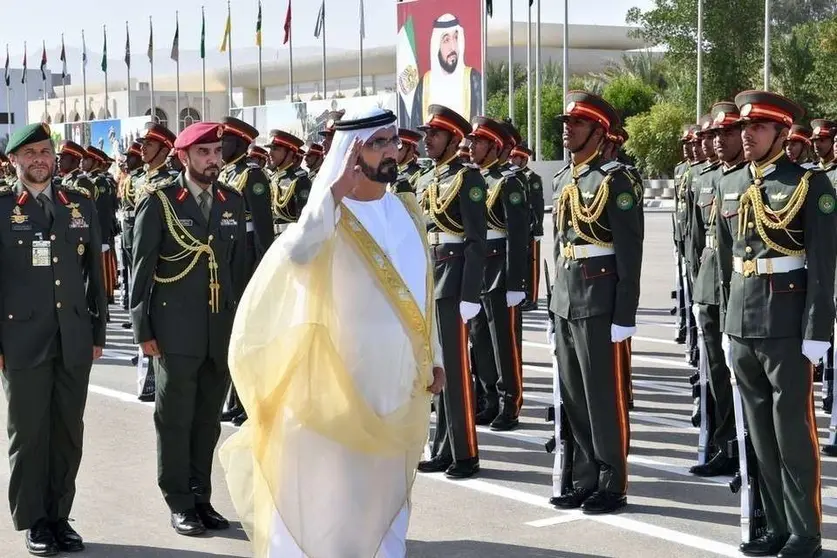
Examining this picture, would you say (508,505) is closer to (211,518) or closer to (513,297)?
(211,518)

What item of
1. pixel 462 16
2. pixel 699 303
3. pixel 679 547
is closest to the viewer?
pixel 679 547

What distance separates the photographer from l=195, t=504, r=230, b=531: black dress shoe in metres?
6.82

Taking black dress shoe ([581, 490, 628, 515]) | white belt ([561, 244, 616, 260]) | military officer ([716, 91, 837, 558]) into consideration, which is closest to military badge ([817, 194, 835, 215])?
military officer ([716, 91, 837, 558])

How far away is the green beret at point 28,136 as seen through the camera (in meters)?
6.32

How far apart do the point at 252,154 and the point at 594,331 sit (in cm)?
761

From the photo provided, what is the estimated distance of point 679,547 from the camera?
6375mm

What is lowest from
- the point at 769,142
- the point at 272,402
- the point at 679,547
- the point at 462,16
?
the point at 679,547

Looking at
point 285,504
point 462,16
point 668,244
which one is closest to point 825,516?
point 285,504

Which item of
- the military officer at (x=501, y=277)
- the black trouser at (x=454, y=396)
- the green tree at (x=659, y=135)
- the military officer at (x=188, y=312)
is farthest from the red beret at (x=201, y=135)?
the green tree at (x=659, y=135)

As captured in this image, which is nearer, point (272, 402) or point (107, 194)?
point (272, 402)

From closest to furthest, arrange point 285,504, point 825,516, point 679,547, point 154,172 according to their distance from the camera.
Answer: point 285,504, point 679,547, point 825,516, point 154,172

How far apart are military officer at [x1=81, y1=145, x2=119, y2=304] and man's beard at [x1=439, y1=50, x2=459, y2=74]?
75.8ft

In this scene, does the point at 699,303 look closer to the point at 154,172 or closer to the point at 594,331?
the point at 594,331

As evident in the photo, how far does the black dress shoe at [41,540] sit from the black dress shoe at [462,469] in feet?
8.32
